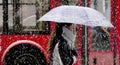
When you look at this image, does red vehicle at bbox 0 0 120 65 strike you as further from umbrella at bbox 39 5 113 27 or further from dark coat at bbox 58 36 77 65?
dark coat at bbox 58 36 77 65

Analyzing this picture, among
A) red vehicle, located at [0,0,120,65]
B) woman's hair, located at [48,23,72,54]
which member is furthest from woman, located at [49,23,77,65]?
red vehicle, located at [0,0,120,65]

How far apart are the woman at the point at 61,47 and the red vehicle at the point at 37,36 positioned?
5.00 m

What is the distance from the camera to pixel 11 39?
35.1 feet

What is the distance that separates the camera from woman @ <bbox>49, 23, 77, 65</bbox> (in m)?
5.45

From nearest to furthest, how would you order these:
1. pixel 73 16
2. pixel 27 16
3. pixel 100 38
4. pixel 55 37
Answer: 1. pixel 55 37
2. pixel 73 16
3. pixel 27 16
4. pixel 100 38

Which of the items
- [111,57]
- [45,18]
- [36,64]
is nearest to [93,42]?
[111,57]

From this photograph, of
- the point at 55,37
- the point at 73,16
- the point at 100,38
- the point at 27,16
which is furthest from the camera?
the point at 100,38

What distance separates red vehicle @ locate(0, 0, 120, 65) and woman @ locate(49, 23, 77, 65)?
500 cm

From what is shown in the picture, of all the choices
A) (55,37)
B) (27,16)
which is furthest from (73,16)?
(27,16)

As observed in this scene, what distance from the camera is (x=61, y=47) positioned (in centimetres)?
548

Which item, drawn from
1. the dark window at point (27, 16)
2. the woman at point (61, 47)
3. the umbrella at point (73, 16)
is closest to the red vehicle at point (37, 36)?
the dark window at point (27, 16)

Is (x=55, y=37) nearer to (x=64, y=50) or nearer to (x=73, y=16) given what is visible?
(x=64, y=50)

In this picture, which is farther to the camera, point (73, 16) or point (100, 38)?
point (100, 38)

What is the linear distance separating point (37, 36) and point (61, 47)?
17.2 feet
